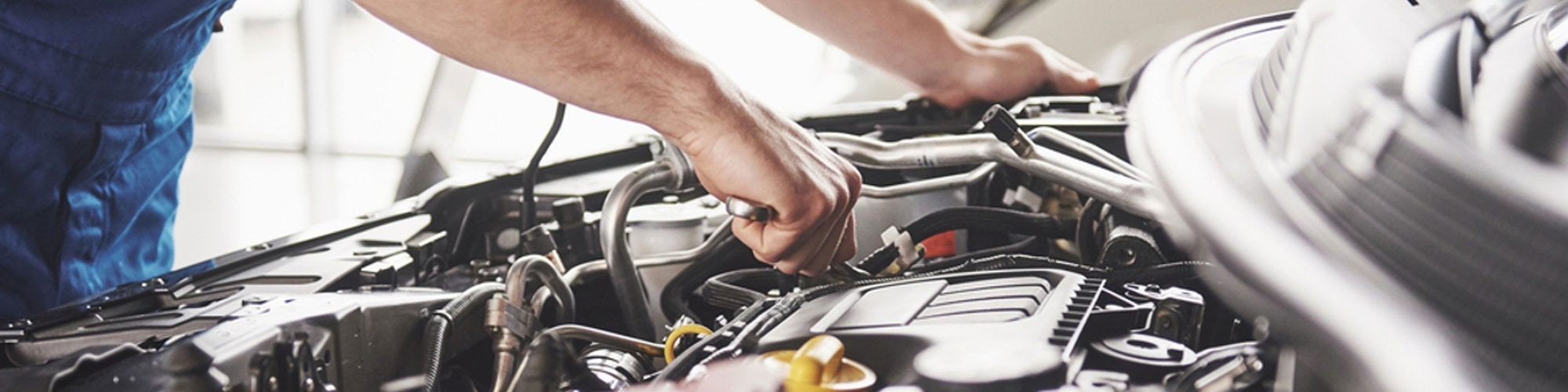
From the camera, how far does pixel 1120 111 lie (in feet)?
4.80

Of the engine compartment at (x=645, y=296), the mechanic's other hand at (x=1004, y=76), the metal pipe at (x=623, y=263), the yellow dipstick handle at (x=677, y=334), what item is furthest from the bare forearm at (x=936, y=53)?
the yellow dipstick handle at (x=677, y=334)

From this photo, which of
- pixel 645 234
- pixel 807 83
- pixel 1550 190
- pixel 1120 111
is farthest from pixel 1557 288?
pixel 807 83

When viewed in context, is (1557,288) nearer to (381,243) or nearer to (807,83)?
(381,243)

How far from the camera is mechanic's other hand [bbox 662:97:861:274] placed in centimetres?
84

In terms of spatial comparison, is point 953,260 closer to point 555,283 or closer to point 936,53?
point 555,283

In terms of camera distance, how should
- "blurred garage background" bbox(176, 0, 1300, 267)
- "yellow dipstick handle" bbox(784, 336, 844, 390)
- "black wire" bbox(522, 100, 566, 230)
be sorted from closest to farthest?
"yellow dipstick handle" bbox(784, 336, 844, 390) < "black wire" bbox(522, 100, 566, 230) < "blurred garage background" bbox(176, 0, 1300, 267)

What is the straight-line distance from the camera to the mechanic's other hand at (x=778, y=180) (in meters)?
0.84

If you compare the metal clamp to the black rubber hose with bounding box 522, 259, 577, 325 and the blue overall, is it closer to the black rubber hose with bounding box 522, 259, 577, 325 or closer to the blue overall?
the black rubber hose with bounding box 522, 259, 577, 325

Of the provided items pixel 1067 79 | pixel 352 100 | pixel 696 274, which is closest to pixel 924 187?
pixel 696 274

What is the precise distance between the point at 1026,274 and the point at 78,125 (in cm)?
97

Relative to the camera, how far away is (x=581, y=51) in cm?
81

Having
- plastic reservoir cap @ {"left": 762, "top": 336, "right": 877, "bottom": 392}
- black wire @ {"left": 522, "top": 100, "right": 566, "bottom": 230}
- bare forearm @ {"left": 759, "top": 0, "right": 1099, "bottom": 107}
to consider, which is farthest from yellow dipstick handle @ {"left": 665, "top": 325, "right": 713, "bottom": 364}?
bare forearm @ {"left": 759, "top": 0, "right": 1099, "bottom": 107}

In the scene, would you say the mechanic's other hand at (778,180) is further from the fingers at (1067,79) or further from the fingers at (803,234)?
the fingers at (1067,79)

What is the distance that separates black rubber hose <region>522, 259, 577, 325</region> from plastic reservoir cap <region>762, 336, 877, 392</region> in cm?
32
